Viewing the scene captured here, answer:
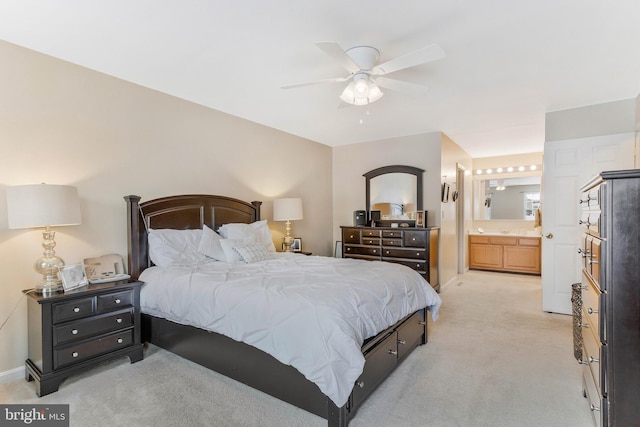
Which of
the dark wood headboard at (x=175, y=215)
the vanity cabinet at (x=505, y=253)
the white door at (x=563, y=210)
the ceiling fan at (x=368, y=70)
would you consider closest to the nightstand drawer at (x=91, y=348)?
the dark wood headboard at (x=175, y=215)

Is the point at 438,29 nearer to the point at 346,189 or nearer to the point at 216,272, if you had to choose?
the point at 216,272

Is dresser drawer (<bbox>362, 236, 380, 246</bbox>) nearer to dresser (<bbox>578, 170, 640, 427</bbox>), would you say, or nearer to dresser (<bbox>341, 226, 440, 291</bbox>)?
dresser (<bbox>341, 226, 440, 291</bbox>)

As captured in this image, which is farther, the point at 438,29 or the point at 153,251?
the point at 153,251

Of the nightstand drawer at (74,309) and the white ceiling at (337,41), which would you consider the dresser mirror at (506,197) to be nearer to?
the white ceiling at (337,41)

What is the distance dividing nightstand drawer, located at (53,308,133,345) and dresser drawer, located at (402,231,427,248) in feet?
12.0

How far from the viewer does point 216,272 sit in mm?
2734

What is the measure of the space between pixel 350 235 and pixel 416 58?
3.51m

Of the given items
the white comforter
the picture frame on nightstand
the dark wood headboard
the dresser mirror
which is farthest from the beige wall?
the dresser mirror

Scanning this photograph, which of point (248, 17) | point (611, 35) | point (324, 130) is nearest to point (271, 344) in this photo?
point (248, 17)

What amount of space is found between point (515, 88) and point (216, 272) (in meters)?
3.53

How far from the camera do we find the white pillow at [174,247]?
9.98 feet

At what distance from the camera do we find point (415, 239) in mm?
4707

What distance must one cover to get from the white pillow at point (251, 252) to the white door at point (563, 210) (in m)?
3.59

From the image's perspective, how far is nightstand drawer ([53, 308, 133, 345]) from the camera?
2299 millimetres
